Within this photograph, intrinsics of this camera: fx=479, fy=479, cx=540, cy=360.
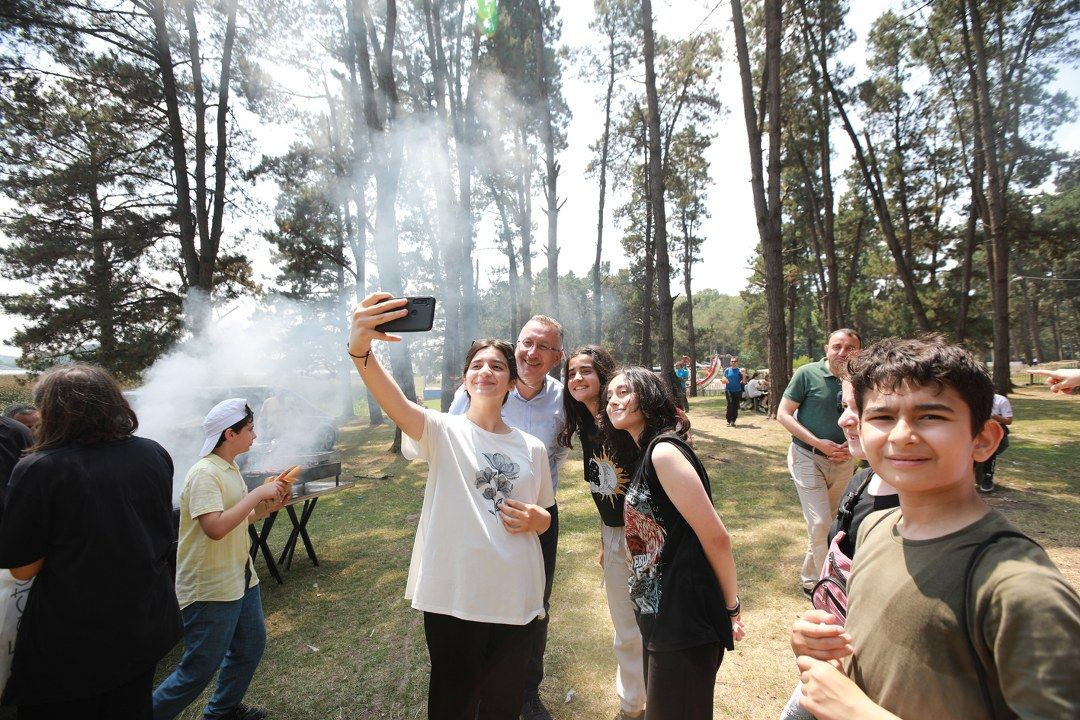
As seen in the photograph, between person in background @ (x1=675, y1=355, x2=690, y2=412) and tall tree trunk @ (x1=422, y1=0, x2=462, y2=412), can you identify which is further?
tall tree trunk @ (x1=422, y1=0, x2=462, y2=412)

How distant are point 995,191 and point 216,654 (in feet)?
59.4

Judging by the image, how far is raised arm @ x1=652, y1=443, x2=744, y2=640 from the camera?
1.82 meters

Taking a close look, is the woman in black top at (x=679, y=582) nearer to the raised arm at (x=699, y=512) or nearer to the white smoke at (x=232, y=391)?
the raised arm at (x=699, y=512)

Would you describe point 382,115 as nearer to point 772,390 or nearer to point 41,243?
point 41,243

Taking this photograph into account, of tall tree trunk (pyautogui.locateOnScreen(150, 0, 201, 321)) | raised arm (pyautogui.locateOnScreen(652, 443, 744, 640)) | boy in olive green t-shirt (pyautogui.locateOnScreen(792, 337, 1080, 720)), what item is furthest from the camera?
tall tree trunk (pyautogui.locateOnScreen(150, 0, 201, 321))

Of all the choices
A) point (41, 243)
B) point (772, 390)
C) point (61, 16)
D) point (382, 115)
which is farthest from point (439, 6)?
point (772, 390)

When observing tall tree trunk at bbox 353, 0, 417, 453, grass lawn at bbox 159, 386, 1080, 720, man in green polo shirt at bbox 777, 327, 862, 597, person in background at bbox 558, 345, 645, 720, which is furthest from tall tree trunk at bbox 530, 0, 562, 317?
person in background at bbox 558, 345, 645, 720

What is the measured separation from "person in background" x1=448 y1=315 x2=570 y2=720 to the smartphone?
1030mm

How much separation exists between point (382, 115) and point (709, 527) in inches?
541

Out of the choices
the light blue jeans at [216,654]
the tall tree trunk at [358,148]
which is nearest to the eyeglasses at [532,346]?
the light blue jeans at [216,654]

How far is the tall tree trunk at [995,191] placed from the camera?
491 inches

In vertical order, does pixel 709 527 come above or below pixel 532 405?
below

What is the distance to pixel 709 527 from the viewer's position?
1820 millimetres

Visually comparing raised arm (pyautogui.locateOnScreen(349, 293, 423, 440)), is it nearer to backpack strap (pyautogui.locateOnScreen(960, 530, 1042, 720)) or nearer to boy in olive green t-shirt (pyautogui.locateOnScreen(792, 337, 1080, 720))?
boy in olive green t-shirt (pyautogui.locateOnScreen(792, 337, 1080, 720))
